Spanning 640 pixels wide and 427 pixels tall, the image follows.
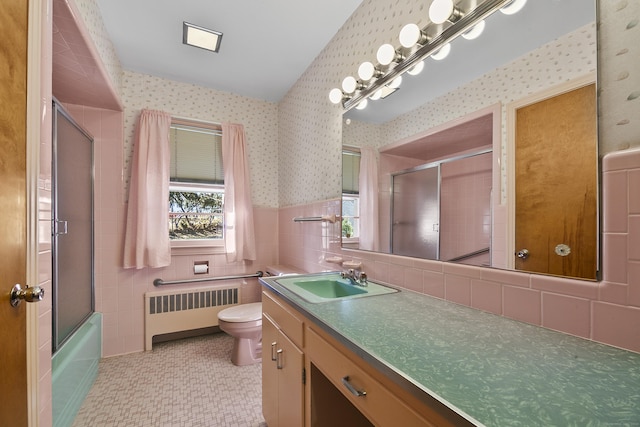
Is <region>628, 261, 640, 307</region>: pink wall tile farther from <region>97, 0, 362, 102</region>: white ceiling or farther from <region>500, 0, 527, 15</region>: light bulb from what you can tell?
<region>97, 0, 362, 102</region>: white ceiling

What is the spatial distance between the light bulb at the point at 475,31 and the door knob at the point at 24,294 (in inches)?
71.6

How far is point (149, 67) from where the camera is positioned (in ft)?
8.13

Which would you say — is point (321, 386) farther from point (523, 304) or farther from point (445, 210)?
point (445, 210)

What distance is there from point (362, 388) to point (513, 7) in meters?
1.39

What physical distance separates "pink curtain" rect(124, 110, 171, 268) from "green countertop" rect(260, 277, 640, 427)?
2.04 meters

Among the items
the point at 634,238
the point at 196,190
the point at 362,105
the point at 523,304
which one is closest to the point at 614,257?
the point at 634,238

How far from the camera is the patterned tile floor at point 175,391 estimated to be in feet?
5.41

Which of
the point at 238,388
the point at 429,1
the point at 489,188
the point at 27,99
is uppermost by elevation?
the point at 429,1

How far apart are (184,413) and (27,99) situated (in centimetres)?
181

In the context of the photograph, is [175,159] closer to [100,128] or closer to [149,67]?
[100,128]

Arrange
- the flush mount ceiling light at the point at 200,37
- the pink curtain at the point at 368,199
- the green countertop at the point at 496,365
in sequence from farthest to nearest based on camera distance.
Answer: the flush mount ceiling light at the point at 200,37 → the pink curtain at the point at 368,199 → the green countertop at the point at 496,365

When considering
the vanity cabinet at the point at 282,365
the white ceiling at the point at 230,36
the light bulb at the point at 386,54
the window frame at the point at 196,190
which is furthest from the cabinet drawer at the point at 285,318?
the white ceiling at the point at 230,36

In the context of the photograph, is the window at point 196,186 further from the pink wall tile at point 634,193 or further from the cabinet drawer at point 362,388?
the pink wall tile at point 634,193

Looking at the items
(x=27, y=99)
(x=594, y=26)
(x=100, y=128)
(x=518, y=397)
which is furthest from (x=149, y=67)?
(x=518, y=397)
